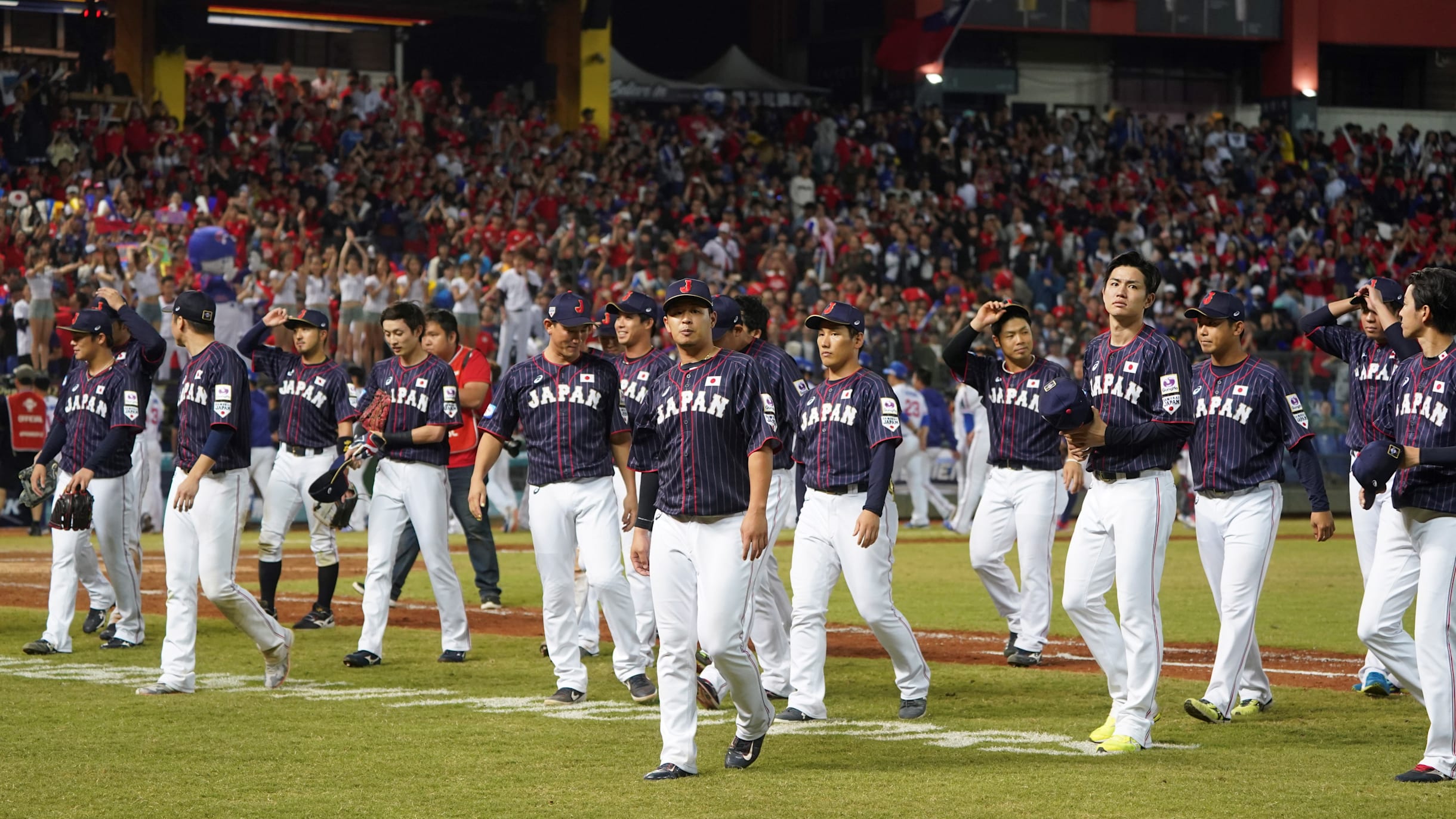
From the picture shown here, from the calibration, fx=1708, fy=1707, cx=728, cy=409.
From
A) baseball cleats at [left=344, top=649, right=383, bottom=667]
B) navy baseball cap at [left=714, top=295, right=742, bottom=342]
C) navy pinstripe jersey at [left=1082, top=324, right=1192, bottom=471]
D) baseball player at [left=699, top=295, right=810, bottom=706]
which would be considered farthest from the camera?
baseball cleats at [left=344, top=649, right=383, bottom=667]

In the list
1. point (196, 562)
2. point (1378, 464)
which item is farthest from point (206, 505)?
point (1378, 464)

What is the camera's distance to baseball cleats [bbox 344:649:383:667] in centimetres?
1069

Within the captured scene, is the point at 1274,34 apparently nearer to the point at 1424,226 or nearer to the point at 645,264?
the point at 1424,226

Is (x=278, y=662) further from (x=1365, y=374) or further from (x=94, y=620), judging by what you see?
(x=1365, y=374)

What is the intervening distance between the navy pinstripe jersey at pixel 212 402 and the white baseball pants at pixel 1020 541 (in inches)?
185

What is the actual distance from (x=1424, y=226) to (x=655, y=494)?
116 ft

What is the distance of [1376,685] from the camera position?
9.67 m

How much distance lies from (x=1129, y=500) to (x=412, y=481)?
4852 mm

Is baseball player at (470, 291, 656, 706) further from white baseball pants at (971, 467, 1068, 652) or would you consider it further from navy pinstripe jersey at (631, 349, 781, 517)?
white baseball pants at (971, 467, 1068, 652)

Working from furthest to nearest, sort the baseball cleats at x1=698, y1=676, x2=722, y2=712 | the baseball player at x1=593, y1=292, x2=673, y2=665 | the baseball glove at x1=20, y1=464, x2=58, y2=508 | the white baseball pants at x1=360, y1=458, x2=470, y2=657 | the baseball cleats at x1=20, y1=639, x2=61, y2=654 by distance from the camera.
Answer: the baseball glove at x1=20, y1=464, x2=58, y2=508
the baseball cleats at x1=20, y1=639, x2=61, y2=654
the white baseball pants at x1=360, y1=458, x2=470, y2=657
the baseball player at x1=593, y1=292, x2=673, y2=665
the baseball cleats at x1=698, y1=676, x2=722, y2=712

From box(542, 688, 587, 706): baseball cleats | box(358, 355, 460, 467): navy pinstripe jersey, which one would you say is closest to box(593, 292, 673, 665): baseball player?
box(542, 688, 587, 706): baseball cleats

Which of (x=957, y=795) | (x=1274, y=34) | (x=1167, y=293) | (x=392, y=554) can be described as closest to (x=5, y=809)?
(x=957, y=795)

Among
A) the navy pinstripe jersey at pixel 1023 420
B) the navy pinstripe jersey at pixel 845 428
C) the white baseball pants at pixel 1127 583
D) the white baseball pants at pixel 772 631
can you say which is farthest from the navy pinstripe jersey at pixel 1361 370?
the white baseball pants at pixel 772 631

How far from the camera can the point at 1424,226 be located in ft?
128
